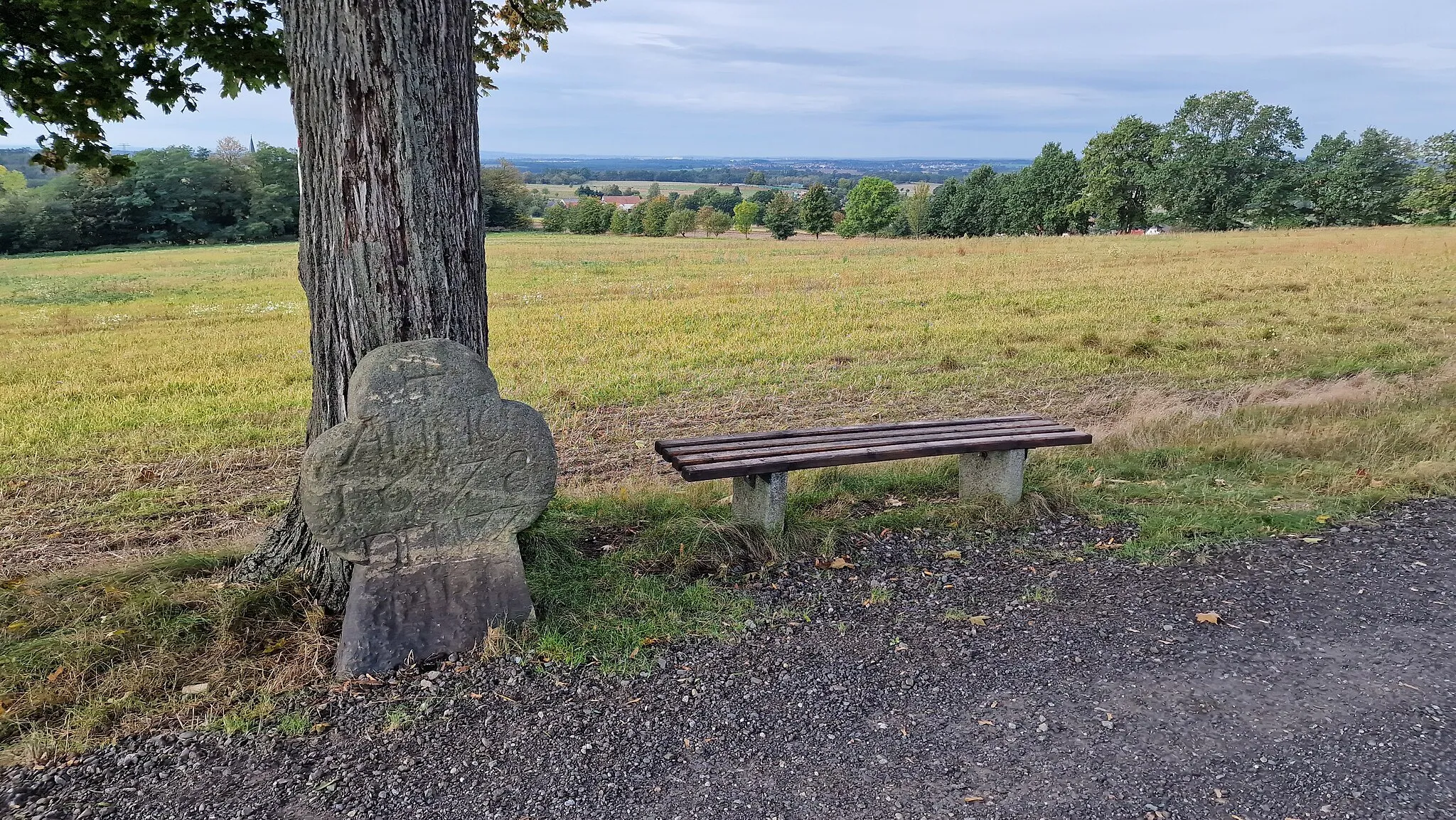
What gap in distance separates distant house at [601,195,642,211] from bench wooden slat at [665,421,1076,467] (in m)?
89.6

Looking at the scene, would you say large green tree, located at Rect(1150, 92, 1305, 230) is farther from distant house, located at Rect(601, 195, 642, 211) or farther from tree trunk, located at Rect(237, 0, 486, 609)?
tree trunk, located at Rect(237, 0, 486, 609)

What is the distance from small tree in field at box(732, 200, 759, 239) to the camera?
10356 cm

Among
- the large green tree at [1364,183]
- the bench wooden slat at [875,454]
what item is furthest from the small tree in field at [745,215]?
the bench wooden slat at [875,454]

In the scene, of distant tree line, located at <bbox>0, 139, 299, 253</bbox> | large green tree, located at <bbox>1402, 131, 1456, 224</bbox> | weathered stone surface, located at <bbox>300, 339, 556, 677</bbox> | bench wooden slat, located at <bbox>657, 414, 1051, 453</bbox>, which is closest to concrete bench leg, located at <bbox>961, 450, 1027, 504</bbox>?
bench wooden slat, located at <bbox>657, 414, 1051, 453</bbox>

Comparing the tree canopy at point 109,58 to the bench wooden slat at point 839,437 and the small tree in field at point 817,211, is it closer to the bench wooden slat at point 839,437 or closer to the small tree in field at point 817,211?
the bench wooden slat at point 839,437

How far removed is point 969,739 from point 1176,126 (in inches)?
2716

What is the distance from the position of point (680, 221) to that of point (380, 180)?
85546 mm

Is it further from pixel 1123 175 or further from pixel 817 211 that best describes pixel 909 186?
pixel 1123 175

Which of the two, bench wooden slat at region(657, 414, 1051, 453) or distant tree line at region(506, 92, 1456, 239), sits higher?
distant tree line at region(506, 92, 1456, 239)

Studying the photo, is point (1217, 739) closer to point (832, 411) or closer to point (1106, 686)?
point (1106, 686)

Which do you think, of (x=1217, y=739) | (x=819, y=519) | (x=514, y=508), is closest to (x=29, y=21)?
(x=514, y=508)

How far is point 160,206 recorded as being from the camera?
5591 cm

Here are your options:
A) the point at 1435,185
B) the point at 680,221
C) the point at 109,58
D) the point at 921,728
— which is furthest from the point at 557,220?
the point at 921,728

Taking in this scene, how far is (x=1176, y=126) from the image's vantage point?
61.6 meters
